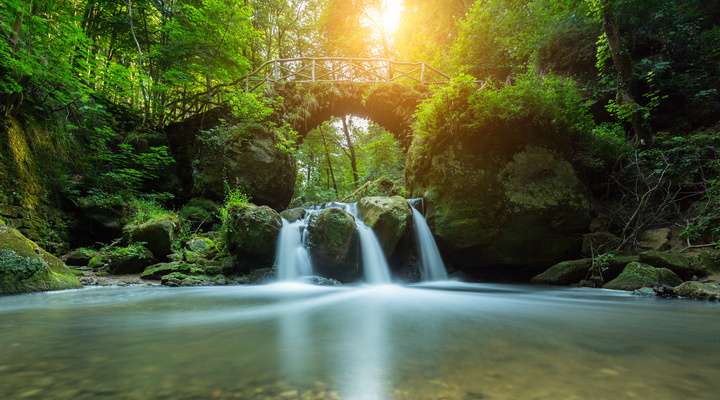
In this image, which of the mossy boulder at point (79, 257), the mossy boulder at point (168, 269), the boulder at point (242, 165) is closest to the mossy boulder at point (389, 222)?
the mossy boulder at point (168, 269)

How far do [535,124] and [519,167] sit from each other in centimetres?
99

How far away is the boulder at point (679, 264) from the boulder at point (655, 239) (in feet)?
2.61

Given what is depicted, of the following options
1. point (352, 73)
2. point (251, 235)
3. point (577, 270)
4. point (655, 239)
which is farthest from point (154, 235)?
point (655, 239)

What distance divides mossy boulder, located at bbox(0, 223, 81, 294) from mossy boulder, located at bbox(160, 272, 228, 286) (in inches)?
57.3

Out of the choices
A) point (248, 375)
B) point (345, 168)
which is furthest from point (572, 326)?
point (345, 168)

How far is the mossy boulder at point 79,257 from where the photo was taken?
276 inches

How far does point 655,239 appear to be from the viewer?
20.7 ft

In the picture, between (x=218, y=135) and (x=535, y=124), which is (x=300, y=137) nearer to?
(x=218, y=135)

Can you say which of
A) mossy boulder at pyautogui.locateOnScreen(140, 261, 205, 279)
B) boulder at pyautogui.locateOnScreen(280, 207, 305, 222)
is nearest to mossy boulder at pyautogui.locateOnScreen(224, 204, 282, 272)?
mossy boulder at pyautogui.locateOnScreen(140, 261, 205, 279)

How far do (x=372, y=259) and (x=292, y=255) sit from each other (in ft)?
5.97

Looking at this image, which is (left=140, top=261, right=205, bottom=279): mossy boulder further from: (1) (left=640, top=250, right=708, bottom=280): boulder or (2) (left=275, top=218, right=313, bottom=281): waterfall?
(1) (left=640, top=250, right=708, bottom=280): boulder

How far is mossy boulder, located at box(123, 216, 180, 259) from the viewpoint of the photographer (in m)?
7.23

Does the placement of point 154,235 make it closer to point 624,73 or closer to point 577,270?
point 577,270

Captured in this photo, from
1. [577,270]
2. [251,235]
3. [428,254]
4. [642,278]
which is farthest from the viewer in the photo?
[428,254]
